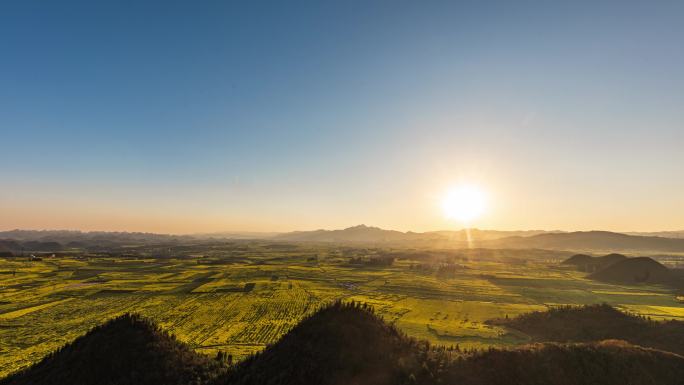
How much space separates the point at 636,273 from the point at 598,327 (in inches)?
3505

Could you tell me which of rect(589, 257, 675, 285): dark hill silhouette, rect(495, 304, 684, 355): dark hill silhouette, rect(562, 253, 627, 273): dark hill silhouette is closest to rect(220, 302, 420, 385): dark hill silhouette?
rect(495, 304, 684, 355): dark hill silhouette

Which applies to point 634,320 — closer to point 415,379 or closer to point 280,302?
point 415,379

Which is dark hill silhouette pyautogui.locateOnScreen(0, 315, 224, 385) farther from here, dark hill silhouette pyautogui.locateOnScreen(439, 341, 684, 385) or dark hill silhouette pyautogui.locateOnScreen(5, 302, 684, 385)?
dark hill silhouette pyautogui.locateOnScreen(439, 341, 684, 385)

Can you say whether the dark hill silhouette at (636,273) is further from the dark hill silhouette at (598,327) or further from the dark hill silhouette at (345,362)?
the dark hill silhouette at (345,362)

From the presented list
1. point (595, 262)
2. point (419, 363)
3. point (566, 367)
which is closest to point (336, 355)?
point (419, 363)

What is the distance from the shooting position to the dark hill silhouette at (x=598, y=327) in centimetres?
3956

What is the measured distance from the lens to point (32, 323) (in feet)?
165

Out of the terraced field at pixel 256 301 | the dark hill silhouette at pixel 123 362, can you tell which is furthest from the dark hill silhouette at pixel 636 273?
the dark hill silhouette at pixel 123 362

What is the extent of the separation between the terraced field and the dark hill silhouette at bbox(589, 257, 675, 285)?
38.9 feet

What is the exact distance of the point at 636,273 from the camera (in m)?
111

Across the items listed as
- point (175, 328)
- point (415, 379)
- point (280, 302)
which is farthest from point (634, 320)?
point (175, 328)

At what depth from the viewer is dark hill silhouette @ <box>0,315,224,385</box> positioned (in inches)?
931

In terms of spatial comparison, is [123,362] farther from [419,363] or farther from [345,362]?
[419,363]

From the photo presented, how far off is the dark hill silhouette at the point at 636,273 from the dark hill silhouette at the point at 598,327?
3142 inches
